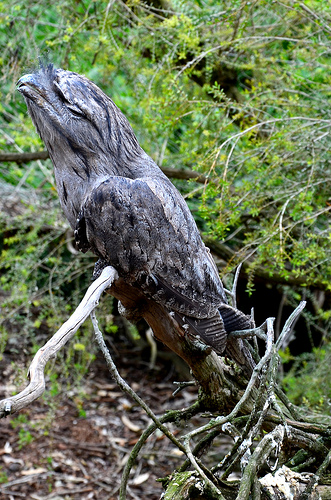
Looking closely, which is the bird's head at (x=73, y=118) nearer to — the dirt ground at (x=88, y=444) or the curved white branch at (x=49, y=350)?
the curved white branch at (x=49, y=350)

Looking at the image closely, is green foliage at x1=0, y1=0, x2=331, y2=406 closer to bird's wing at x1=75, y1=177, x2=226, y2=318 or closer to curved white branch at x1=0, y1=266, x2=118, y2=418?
bird's wing at x1=75, y1=177, x2=226, y2=318

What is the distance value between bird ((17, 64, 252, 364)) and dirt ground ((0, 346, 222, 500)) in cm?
138

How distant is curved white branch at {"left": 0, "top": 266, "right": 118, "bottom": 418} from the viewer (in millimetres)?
704

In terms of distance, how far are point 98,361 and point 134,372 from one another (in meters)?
0.28

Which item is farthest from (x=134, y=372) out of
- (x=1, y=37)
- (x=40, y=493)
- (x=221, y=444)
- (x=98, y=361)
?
(x=1, y=37)

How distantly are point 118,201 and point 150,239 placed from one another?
0.11 meters

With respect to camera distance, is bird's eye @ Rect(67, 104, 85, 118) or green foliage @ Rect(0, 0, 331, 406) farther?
green foliage @ Rect(0, 0, 331, 406)

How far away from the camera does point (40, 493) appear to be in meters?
2.65

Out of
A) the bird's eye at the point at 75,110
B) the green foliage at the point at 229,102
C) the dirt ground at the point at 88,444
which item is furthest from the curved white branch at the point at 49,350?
the dirt ground at the point at 88,444

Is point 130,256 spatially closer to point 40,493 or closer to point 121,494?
point 121,494

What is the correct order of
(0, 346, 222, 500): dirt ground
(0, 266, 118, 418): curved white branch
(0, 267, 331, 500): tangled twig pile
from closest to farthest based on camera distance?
(0, 266, 118, 418): curved white branch
(0, 267, 331, 500): tangled twig pile
(0, 346, 222, 500): dirt ground

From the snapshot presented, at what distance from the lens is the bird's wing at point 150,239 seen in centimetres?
108

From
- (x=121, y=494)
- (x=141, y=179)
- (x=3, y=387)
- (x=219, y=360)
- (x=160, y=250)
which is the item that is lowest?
(x=3, y=387)

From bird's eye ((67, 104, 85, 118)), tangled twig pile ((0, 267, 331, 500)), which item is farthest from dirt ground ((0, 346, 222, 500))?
bird's eye ((67, 104, 85, 118))
